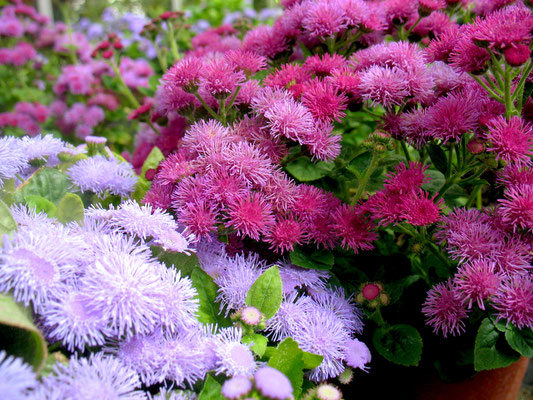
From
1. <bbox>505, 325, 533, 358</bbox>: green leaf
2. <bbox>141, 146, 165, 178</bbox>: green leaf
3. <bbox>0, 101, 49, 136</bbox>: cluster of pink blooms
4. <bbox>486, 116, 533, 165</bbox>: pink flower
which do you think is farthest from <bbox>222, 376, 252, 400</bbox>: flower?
<bbox>0, 101, 49, 136</bbox>: cluster of pink blooms

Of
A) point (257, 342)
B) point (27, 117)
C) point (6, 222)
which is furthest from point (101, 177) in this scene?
point (27, 117)

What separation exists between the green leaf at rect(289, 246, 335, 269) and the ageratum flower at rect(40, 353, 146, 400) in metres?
0.49

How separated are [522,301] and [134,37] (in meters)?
3.27

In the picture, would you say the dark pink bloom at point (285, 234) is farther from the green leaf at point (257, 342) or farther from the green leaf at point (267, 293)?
the green leaf at point (257, 342)

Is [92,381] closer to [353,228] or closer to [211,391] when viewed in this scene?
[211,391]

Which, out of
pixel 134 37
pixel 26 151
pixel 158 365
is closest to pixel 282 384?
pixel 158 365

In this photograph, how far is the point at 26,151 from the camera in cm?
133

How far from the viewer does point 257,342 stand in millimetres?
982

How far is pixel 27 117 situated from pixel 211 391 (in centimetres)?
226

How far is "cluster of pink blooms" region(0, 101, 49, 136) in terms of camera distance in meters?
2.52

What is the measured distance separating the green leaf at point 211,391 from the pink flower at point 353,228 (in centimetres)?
46

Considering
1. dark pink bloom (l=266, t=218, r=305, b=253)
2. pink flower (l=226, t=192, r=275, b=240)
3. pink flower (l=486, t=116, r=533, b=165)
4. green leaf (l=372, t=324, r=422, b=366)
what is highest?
pink flower (l=486, t=116, r=533, b=165)

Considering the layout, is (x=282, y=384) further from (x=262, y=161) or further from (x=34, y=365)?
(x=262, y=161)

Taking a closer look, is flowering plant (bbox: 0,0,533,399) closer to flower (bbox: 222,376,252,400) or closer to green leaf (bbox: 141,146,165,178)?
flower (bbox: 222,376,252,400)
